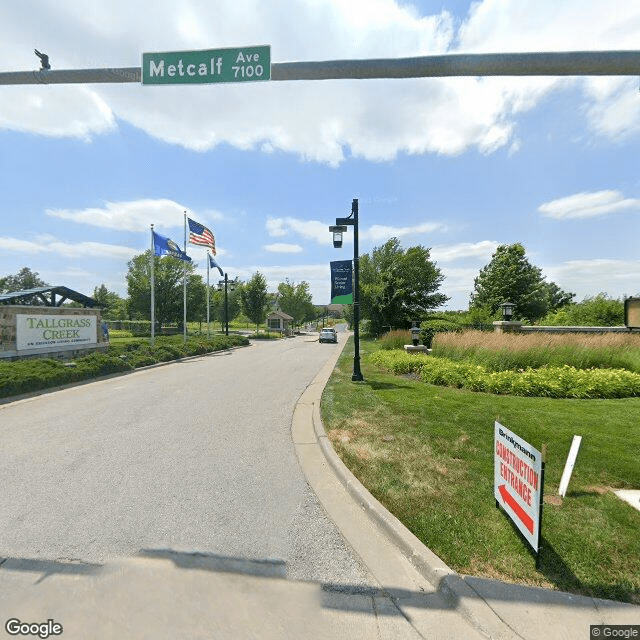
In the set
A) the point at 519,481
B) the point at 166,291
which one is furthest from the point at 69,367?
the point at 166,291

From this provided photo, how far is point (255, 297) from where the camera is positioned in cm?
4581

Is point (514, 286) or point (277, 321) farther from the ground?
point (514, 286)

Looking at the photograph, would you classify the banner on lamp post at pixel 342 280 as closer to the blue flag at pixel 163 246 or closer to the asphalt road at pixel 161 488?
the asphalt road at pixel 161 488

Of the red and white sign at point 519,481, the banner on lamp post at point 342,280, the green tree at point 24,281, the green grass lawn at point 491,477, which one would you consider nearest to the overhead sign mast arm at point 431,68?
the red and white sign at point 519,481

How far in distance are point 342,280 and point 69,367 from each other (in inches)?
383

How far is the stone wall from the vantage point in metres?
14.1

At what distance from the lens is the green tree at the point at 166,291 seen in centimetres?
4244

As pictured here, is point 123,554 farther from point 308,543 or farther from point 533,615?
point 533,615

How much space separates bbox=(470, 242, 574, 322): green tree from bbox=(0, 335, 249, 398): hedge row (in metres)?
34.0

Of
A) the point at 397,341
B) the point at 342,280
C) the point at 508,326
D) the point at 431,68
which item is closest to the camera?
the point at 431,68

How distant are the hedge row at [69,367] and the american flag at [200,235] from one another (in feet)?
27.8

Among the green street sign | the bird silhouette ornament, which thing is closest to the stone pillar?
the green street sign

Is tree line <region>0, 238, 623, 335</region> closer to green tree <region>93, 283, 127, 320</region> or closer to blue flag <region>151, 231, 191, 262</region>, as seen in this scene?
blue flag <region>151, 231, 191, 262</region>
